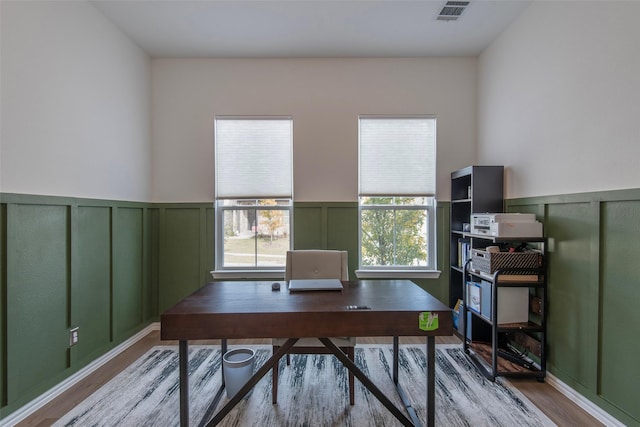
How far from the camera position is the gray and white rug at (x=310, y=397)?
6.34ft

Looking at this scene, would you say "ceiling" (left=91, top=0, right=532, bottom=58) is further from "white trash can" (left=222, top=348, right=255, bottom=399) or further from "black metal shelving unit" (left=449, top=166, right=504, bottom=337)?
"white trash can" (left=222, top=348, right=255, bottom=399)

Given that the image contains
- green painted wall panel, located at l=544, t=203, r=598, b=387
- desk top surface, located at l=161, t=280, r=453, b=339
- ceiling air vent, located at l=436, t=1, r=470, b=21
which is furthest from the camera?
ceiling air vent, located at l=436, t=1, r=470, b=21

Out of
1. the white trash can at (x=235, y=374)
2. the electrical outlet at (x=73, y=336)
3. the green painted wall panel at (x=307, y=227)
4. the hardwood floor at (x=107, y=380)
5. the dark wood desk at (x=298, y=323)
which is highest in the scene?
the green painted wall panel at (x=307, y=227)

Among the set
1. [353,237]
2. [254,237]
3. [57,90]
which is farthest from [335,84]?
[57,90]

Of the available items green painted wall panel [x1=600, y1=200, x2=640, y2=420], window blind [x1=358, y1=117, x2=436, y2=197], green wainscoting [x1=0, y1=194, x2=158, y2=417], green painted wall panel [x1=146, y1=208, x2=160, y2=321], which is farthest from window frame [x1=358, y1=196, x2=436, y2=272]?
green wainscoting [x1=0, y1=194, x2=158, y2=417]

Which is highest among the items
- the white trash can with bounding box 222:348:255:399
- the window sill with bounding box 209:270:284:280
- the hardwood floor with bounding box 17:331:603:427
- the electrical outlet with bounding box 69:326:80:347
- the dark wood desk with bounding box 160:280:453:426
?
the dark wood desk with bounding box 160:280:453:426

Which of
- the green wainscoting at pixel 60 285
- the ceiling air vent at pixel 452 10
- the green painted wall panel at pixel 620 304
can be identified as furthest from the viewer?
the ceiling air vent at pixel 452 10

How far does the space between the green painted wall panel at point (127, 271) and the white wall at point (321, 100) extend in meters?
0.98

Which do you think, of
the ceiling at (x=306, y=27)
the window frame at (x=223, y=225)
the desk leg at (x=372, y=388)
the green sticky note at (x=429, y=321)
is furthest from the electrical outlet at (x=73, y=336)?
the ceiling at (x=306, y=27)

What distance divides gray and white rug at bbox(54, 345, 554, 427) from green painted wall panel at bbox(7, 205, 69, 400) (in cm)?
39

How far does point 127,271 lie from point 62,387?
108cm

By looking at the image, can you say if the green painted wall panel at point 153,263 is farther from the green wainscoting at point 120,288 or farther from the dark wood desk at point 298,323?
the dark wood desk at point 298,323

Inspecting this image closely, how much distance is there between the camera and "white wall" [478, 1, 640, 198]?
1.83 m

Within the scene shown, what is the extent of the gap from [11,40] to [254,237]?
2.44 meters
